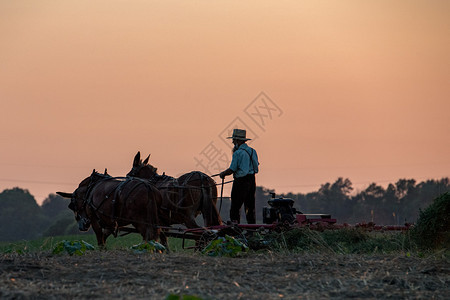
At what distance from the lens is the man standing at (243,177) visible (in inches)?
604

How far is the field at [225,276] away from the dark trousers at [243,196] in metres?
3.57

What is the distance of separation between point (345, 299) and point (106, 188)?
9.64 metres

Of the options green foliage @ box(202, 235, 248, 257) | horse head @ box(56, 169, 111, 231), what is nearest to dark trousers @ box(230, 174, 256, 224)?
green foliage @ box(202, 235, 248, 257)

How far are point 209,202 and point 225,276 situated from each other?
8.07 m

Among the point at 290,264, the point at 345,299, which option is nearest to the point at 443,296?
the point at 345,299

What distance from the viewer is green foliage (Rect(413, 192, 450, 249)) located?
12812mm

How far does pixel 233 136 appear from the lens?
1572cm

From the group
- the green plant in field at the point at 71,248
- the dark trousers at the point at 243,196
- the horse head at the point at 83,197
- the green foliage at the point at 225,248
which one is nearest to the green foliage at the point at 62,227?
the horse head at the point at 83,197

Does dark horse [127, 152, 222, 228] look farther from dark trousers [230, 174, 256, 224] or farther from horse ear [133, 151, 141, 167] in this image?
dark trousers [230, 174, 256, 224]

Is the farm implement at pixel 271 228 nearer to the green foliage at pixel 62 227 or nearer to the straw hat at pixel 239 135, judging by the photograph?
the straw hat at pixel 239 135

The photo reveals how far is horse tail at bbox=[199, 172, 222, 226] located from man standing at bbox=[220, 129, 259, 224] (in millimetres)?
1751

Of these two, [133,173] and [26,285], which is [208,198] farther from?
[26,285]

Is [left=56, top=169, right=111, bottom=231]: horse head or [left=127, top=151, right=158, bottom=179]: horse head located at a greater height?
[left=127, top=151, right=158, bottom=179]: horse head

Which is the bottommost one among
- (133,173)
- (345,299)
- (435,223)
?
(345,299)
